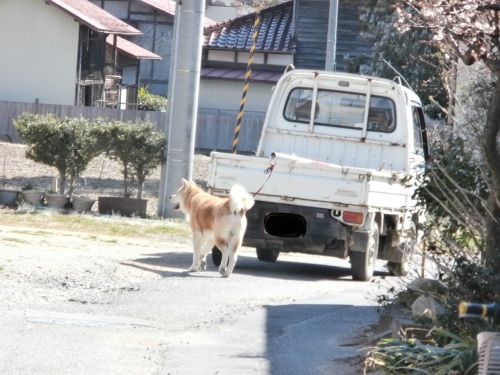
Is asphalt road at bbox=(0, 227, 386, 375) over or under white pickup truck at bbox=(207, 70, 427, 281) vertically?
under

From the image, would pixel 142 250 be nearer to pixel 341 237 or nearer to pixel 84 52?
pixel 341 237

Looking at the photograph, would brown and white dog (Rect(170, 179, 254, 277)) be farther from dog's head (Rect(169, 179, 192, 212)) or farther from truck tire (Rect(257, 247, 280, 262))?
truck tire (Rect(257, 247, 280, 262))

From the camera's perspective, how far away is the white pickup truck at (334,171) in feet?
52.0

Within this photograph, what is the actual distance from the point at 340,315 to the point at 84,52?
36.6 meters

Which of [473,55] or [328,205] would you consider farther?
[328,205]

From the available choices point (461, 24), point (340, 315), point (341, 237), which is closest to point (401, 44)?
point (341, 237)

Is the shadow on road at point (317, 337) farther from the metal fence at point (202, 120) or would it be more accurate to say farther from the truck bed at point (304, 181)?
the metal fence at point (202, 120)

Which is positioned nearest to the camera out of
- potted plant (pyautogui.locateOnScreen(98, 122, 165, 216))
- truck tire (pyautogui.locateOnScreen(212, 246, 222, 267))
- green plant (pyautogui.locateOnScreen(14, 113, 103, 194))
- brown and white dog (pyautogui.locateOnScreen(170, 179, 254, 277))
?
brown and white dog (pyautogui.locateOnScreen(170, 179, 254, 277))

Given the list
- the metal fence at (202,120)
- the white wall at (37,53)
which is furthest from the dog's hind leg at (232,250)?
the white wall at (37,53)

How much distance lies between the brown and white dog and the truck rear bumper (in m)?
0.72

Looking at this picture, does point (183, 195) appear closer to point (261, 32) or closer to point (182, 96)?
point (182, 96)

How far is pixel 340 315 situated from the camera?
40.4 feet

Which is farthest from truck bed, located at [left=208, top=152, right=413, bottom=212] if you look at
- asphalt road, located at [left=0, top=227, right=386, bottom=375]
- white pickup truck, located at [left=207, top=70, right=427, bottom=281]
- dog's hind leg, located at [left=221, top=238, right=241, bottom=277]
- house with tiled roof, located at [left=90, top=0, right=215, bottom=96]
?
house with tiled roof, located at [left=90, top=0, right=215, bottom=96]

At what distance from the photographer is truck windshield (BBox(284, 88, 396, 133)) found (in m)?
18.0
